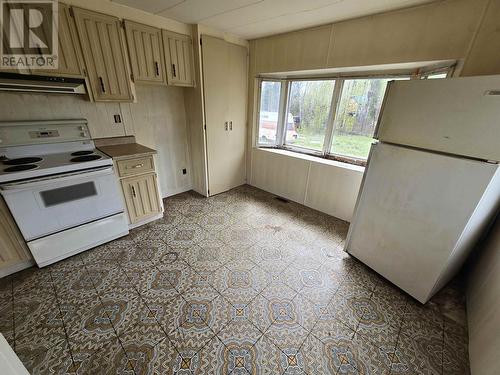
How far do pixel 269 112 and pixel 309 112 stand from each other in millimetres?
691

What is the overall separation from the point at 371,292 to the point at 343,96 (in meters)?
2.39

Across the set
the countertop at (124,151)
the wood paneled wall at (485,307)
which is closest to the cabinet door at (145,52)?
the countertop at (124,151)

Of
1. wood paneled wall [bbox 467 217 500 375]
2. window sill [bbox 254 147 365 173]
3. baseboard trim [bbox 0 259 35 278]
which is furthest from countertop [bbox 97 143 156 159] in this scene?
wood paneled wall [bbox 467 217 500 375]

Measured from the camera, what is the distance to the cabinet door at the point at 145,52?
7.57ft

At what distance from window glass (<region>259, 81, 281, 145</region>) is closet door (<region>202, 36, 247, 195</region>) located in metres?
0.31

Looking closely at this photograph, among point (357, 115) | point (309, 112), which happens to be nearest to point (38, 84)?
point (309, 112)

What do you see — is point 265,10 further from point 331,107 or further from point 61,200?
point 61,200

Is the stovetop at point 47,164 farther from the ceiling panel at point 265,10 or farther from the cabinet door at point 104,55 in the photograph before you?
the ceiling panel at point 265,10

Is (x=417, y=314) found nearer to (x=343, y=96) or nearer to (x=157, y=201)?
(x=343, y=96)

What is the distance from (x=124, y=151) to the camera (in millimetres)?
2457

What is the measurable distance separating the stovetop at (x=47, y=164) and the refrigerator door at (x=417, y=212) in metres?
2.62

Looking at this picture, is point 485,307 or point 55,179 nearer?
point 485,307

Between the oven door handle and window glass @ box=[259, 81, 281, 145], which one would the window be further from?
the oven door handle

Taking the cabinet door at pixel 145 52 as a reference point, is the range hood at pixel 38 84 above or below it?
below
